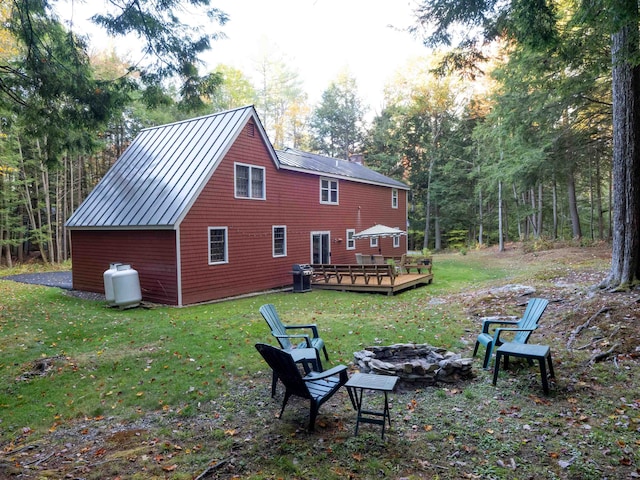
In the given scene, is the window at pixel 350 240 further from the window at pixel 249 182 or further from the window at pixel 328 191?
the window at pixel 249 182

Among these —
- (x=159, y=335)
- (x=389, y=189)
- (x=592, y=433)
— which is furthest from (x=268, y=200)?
(x=592, y=433)

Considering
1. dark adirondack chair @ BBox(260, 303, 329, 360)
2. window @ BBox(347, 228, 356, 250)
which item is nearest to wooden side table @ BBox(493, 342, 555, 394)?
dark adirondack chair @ BBox(260, 303, 329, 360)

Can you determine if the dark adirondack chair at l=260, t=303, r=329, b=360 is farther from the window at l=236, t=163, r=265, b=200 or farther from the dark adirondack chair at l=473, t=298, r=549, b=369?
the window at l=236, t=163, r=265, b=200

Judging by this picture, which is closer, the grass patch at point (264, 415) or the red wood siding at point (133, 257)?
the grass patch at point (264, 415)

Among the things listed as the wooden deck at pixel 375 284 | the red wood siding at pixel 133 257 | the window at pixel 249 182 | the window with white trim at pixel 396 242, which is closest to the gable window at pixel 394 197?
the window with white trim at pixel 396 242

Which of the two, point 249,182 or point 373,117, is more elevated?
point 373,117

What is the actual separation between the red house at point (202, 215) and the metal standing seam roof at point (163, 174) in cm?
5

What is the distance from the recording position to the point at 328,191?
19.1 m

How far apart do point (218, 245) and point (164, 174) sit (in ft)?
10.5

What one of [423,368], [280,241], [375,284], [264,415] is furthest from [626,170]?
[280,241]

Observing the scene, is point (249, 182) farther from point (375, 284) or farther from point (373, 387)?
point (373, 387)

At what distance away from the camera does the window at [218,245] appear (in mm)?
13070

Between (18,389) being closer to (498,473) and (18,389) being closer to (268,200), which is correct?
(498,473)

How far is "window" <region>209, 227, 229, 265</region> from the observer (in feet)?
42.9
